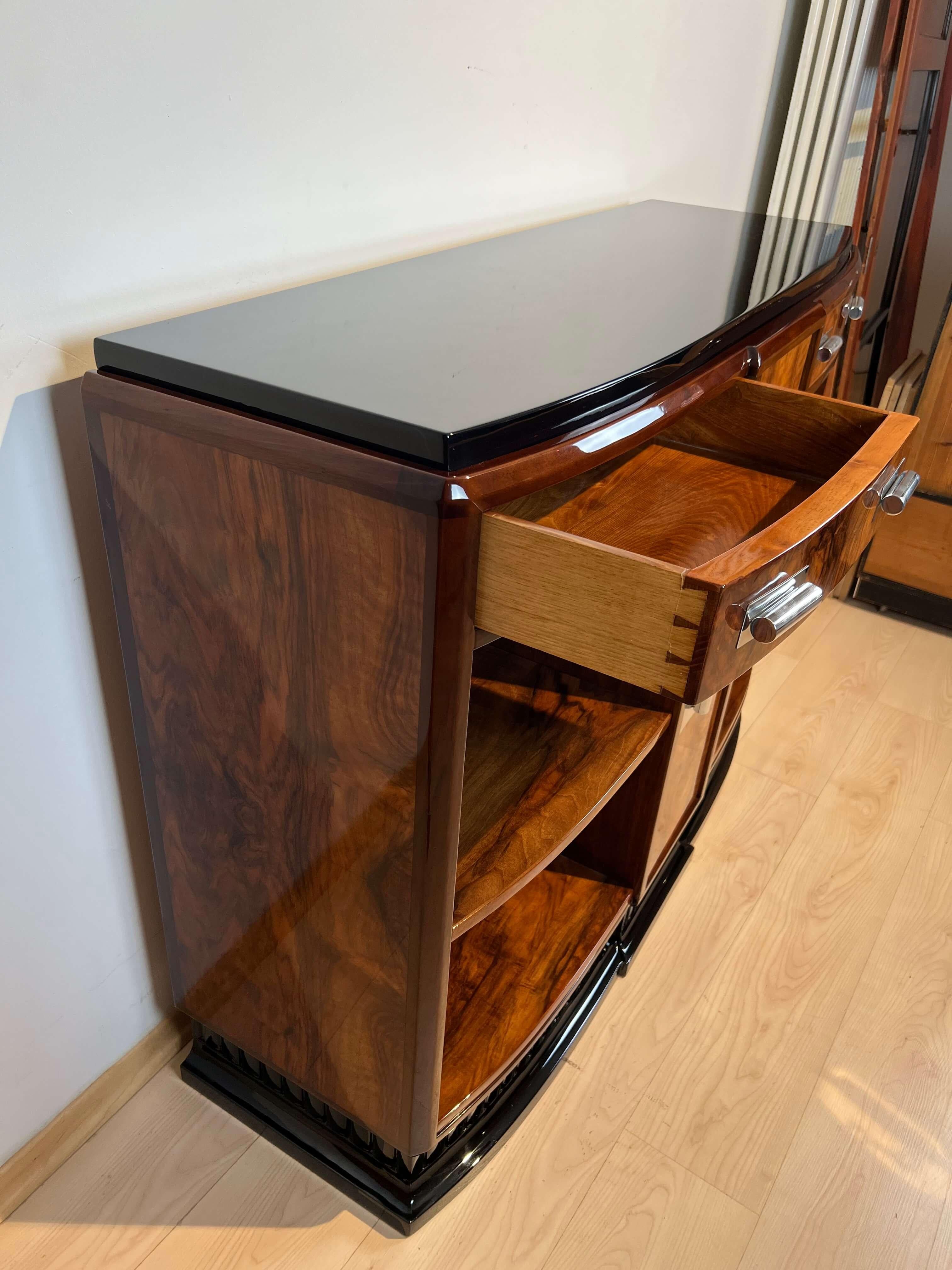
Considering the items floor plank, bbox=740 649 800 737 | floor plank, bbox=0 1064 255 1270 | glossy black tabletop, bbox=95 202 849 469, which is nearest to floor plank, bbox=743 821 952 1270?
floor plank, bbox=740 649 800 737

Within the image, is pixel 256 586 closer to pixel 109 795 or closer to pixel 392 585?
pixel 392 585

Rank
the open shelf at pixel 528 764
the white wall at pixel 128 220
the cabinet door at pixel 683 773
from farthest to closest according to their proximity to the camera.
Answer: the cabinet door at pixel 683 773, the open shelf at pixel 528 764, the white wall at pixel 128 220

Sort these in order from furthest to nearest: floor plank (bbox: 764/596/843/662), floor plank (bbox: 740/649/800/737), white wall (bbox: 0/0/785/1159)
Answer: floor plank (bbox: 764/596/843/662), floor plank (bbox: 740/649/800/737), white wall (bbox: 0/0/785/1159)

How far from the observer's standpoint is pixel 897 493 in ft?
2.30

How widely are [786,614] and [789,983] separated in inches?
30.0

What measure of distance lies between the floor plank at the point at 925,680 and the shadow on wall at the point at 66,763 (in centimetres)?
131

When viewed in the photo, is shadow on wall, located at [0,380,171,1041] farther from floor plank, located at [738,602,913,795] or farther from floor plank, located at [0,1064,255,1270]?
floor plank, located at [738,602,913,795]

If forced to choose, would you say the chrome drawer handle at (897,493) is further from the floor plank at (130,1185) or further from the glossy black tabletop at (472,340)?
the floor plank at (130,1185)

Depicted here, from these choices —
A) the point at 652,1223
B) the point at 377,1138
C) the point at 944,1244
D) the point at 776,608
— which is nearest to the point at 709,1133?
the point at 652,1223

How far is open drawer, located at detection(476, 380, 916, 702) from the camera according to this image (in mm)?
505

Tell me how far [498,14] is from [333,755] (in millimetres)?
761

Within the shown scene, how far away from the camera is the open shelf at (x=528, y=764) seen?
722 millimetres

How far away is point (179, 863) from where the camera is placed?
2.67 ft

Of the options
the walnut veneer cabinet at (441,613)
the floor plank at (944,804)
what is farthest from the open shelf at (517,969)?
the floor plank at (944,804)
